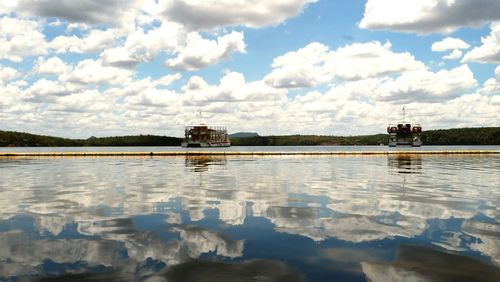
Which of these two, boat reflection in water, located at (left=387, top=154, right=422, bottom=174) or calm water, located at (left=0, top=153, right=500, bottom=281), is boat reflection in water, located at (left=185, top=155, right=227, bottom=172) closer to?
boat reflection in water, located at (left=387, top=154, right=422, bottom=174)

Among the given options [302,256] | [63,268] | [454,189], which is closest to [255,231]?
[302,256]

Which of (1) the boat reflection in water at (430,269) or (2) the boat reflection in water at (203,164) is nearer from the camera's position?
(1) the boat reflection in water at (430,269)

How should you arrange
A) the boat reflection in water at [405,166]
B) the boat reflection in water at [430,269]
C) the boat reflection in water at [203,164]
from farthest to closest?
the boat reflection in water at [203,164], the boat reflection in water at [405,166], the boat reflection in water at [430,269]

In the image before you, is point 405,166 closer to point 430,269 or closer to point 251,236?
point 251,236

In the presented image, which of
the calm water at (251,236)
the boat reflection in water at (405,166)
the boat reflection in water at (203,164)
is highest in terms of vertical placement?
the calm water at (251,236)

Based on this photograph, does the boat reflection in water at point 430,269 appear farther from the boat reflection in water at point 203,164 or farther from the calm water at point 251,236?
the boat reflection in water at point 203,164

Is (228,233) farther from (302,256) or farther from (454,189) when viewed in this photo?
(454,189)

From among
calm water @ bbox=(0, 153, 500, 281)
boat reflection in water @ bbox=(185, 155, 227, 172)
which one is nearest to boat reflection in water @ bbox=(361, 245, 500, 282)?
calm water @ bbox=(0, 153, 500, 281)

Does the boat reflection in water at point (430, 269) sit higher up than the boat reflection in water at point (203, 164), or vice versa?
the boat reflection in water at point (430, 269)

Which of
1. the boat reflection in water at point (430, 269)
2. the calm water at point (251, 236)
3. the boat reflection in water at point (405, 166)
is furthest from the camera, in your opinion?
the boat reflection in water at point (405, 166)

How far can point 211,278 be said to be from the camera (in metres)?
8.63

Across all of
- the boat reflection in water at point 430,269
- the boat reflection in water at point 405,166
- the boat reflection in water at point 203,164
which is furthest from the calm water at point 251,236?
the boat reflection in water at point 203,164

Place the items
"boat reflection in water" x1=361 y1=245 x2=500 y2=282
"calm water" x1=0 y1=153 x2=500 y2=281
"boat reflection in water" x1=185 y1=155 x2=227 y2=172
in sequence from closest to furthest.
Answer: "boat reflection in water" x1=361 y1=245 x2=500 y2=282 < "calm water" x1=0 y1=153 x2=500 y2=281 < "boat reflection in water" x1=185 y1=155 x2=227 y2=172

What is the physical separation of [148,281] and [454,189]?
23887 millimetres
